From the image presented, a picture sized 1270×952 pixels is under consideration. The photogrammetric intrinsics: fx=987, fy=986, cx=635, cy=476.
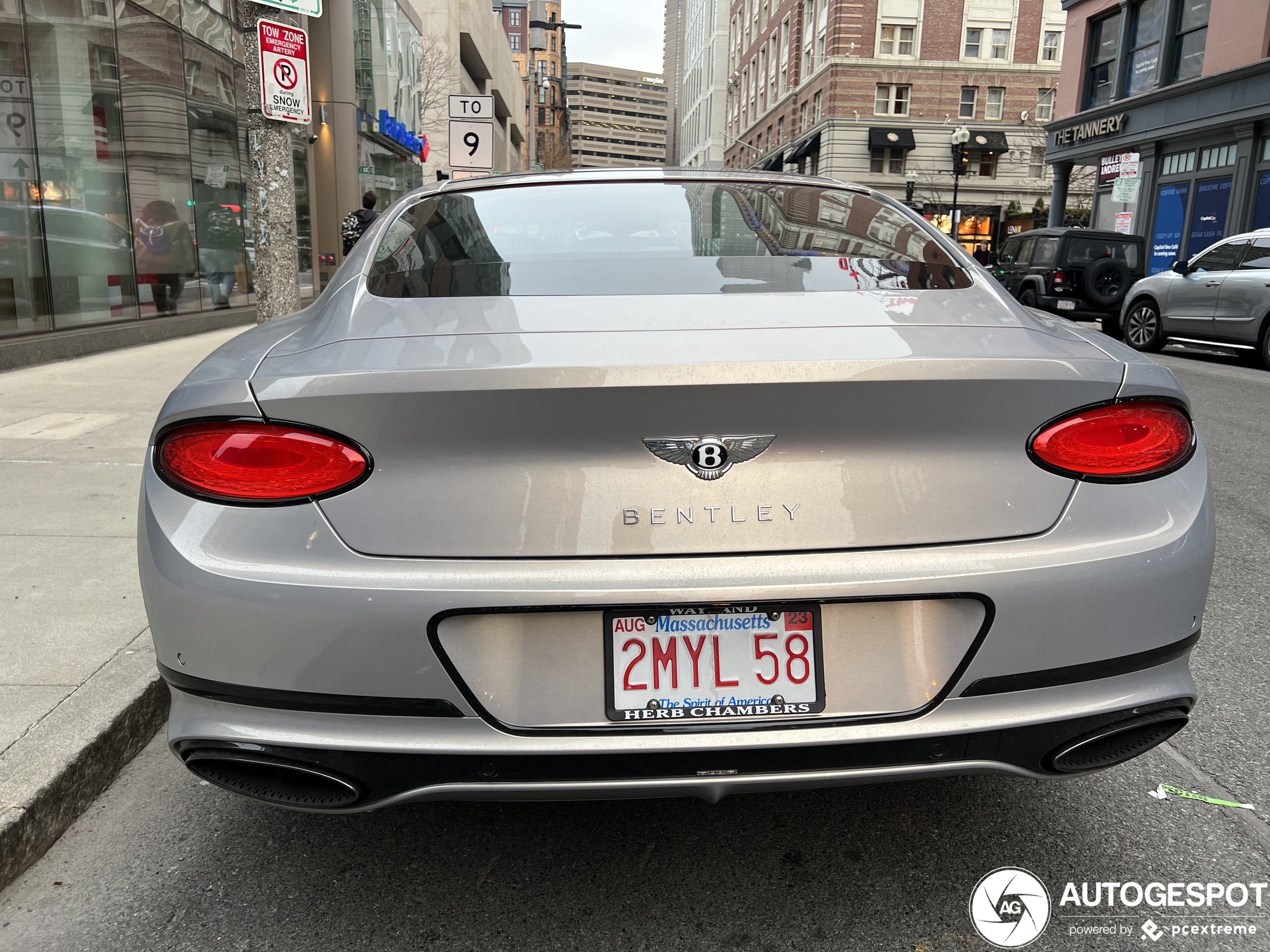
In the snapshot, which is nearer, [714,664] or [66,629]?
[714,664]

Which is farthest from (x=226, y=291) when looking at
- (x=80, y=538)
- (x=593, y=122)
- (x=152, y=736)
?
(x=593, y=122)

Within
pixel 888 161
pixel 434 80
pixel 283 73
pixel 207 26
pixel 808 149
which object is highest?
pixel 434 80

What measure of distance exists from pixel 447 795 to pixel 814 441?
36.5 inches

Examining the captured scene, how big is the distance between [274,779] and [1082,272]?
759 inches

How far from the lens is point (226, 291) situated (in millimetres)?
15664

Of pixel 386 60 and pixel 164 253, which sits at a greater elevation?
pixel 386 60

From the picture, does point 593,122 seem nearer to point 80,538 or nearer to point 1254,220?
point 1254,220

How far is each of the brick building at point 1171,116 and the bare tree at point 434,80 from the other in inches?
826

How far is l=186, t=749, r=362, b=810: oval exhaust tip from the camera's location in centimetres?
181

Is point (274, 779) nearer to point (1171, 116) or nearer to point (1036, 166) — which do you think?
point (1171, 116)

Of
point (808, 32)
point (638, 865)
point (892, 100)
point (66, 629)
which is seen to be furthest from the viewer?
point (808, 32)

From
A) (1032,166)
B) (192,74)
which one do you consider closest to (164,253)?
(192,74)

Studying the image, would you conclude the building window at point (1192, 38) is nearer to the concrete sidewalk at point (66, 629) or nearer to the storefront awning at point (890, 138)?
the storefront awning at point (890, 138)

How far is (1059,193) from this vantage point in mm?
30641
